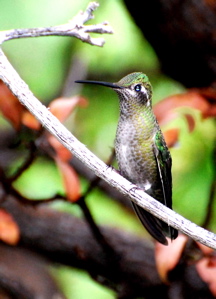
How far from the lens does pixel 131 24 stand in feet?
7.69

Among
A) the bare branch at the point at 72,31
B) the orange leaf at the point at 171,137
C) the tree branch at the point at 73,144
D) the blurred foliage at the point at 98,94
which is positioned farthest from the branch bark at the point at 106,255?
the bare branch at the point at 72,31

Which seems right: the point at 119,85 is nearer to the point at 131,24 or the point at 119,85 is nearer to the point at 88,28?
the point at 88,28

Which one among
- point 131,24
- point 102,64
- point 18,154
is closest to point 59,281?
point 18,154

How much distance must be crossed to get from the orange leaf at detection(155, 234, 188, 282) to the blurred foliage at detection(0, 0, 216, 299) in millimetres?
537

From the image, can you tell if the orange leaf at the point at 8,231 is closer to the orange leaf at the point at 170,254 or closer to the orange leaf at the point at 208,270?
the orange leaf at the point at 170,254

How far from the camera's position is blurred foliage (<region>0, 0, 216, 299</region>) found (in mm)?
2217

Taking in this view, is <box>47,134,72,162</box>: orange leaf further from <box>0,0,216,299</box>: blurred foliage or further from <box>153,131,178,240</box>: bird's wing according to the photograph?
<box>0,0,216,299</box>: blurred foliage

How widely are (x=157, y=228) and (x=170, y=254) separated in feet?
0.26

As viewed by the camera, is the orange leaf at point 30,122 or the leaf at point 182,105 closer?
the orange leaf at point 30,122

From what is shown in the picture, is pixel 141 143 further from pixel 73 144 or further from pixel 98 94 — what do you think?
pixel 98 94

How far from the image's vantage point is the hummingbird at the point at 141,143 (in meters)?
1.56

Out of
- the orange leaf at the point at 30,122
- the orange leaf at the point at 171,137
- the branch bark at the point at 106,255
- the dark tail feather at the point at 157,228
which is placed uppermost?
the orange leaf at the point at 30,122

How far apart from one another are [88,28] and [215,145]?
0.92 meters

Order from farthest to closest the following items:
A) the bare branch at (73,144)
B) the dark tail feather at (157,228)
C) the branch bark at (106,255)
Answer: the branch bark at (106,255) < the dark tail feather at (157,228) < the bare branch at (73,144)
